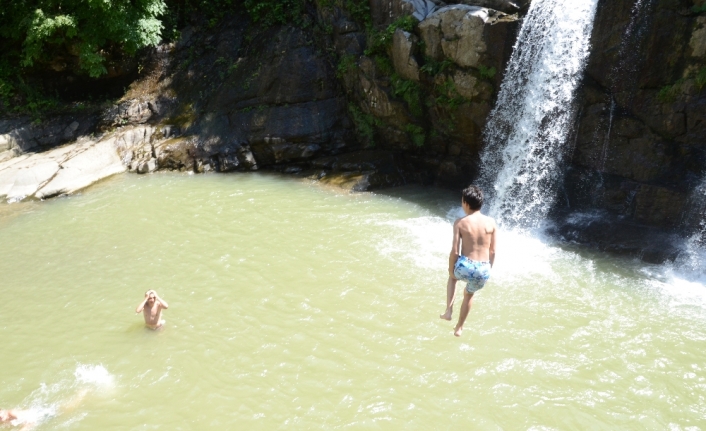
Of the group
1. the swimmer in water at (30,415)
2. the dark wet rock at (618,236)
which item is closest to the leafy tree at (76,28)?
the swimmer in water at (30,415)

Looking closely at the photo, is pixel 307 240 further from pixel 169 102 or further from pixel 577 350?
pixel 169 102

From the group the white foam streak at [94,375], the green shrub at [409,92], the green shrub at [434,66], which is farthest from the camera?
the green shrub at [409,92]

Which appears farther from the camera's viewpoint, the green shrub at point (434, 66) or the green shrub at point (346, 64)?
the green shrub at point (346, 64)

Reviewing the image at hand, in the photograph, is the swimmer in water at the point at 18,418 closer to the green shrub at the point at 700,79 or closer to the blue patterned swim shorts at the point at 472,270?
the blue patterned swim shorts at the point at 472,270

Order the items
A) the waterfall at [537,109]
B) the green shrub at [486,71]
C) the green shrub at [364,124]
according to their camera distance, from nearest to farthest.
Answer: the waterfall at [537,109], the green shrub at [486,71], the green shrub at [364,124]

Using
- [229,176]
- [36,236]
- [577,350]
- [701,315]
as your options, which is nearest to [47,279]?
[36,236]

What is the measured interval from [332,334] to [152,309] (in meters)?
2.50

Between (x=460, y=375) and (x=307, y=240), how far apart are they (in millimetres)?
4721

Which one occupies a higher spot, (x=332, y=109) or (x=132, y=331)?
(x=332, y=109)

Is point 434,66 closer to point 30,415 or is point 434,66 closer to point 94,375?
point 94,375

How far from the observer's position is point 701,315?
7270 mm

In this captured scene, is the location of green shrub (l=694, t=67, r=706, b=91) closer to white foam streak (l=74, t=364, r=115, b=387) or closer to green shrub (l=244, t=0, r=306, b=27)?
white foam streak (l=74, t=364, r=115, b=387)

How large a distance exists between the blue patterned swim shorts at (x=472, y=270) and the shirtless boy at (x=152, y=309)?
415cm

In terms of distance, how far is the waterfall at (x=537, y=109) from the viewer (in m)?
10.3
